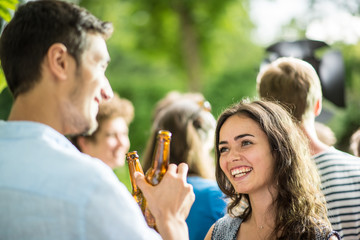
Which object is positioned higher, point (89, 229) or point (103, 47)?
point (103, 47)

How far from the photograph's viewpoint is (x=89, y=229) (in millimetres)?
1153

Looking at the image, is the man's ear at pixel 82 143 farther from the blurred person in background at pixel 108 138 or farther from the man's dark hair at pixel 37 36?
the man's dark hair at pixel 37 36

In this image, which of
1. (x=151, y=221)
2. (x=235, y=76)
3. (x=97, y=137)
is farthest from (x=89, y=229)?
(x=235, y=76)

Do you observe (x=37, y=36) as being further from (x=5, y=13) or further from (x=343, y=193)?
(x=343, y=193)

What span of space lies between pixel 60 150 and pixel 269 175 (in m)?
1.27

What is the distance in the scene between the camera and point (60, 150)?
4.12 ft

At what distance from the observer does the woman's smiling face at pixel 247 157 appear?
2.16m

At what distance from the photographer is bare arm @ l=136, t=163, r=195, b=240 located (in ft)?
4.47

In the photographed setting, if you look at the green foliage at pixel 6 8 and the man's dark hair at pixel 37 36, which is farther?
the green foliage at pixel 6 8

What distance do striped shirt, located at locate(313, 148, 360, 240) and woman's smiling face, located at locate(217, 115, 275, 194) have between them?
359 mm

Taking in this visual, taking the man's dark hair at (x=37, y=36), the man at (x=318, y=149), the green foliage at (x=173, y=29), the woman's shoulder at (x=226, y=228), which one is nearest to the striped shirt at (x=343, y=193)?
the man at (x=318, y=149)

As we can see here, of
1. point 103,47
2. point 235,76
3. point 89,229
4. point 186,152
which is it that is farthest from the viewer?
point 235,76

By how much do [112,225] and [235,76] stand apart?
12604 mm

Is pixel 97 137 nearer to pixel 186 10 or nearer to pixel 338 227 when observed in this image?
pixel 338 227
